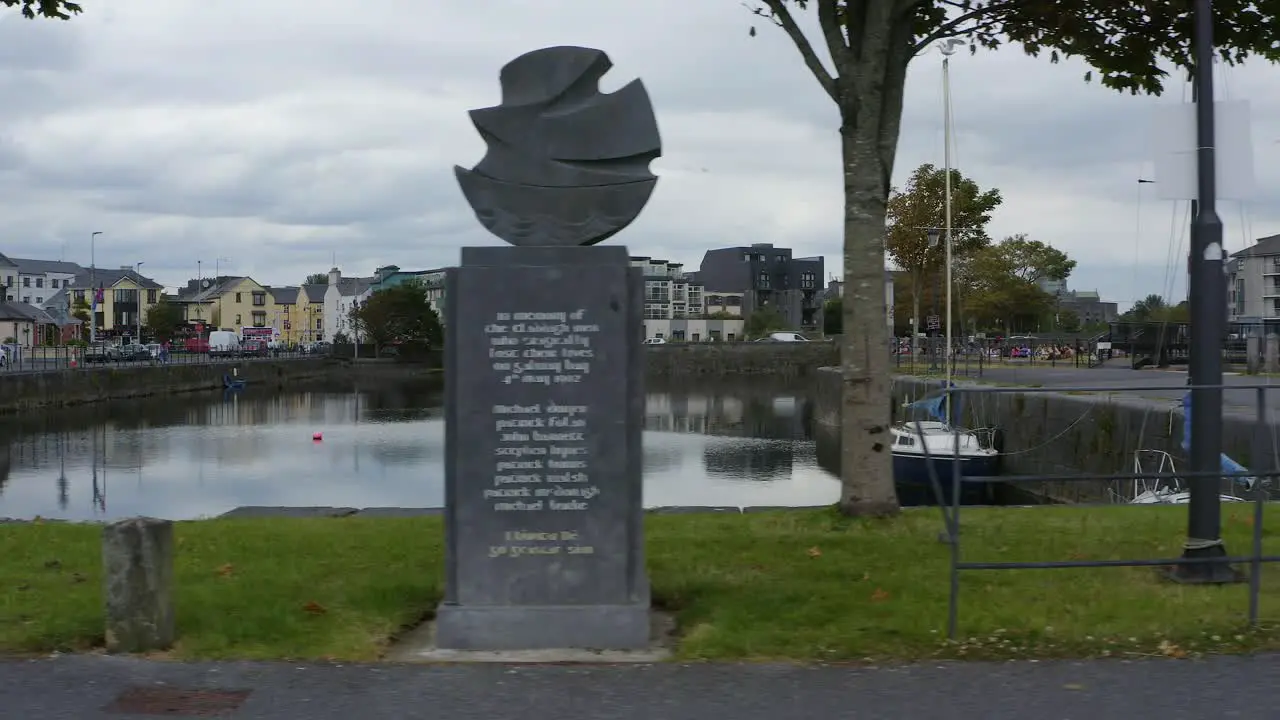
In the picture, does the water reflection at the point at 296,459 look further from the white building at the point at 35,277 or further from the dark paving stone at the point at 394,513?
the white building at the point at 35,277

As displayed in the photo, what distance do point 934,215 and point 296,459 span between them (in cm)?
3062

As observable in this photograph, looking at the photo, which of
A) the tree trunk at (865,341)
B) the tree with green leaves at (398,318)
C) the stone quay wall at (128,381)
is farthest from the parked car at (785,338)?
the tree trunk at (865,341)

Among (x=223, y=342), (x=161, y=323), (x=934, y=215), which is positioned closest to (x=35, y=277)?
(x=161, y=323)

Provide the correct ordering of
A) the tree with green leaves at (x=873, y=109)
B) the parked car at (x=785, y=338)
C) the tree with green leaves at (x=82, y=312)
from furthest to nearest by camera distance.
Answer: the parked car at (x=785, y=338) → the tree with green leaves at (x=82, y=312) → the tree with green leaves at (x=873, y=109)

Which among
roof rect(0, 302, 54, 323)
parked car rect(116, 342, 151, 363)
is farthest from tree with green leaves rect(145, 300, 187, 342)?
parked car rect(116, 342, 151, 363)

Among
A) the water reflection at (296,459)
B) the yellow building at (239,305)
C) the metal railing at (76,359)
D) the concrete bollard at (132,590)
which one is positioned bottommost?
the water reflection at (296,459)

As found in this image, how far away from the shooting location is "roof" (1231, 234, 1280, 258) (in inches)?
4648

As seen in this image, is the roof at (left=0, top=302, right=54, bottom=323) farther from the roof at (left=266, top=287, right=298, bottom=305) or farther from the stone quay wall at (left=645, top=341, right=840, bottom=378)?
the roof at (left=266, top=287, right=298, bottom=305)

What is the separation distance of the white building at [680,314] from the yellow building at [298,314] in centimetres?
4979

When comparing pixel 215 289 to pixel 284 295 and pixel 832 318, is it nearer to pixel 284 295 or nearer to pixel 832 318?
pixel 284 295

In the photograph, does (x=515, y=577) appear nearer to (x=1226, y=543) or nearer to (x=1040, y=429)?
(x=1226, y=543)

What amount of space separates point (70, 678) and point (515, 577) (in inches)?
101

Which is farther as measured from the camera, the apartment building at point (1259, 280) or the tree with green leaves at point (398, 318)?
the tree with green leaves at point (398, 318)

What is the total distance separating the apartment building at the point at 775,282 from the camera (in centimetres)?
18962
